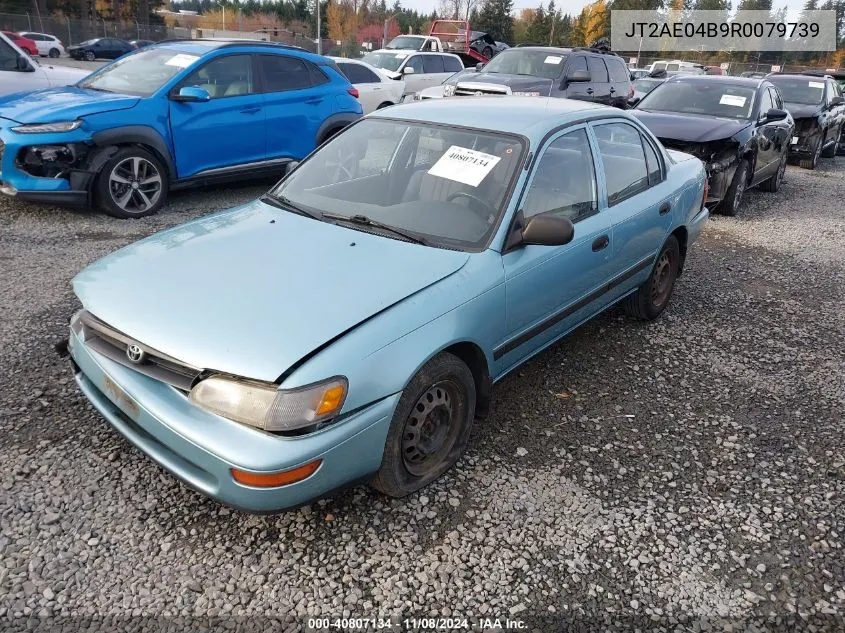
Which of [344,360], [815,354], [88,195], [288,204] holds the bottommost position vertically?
[815,354]

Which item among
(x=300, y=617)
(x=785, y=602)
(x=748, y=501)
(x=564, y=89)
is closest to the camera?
(x=300, y=617)

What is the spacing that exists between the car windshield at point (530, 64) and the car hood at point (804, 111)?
4.32 m

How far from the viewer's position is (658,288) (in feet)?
15.8

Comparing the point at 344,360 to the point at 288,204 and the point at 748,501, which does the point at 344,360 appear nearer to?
the point at 288,204

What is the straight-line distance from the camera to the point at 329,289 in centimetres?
259

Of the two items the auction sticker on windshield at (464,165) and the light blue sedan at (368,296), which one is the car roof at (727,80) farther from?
the auction sticker on windshield at (464,165)

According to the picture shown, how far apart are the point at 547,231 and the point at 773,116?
7.16 m

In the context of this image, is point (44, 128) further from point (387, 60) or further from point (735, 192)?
point (387, 60)

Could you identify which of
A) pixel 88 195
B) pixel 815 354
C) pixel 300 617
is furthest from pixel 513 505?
pixel 88 195

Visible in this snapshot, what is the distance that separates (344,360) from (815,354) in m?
3.77

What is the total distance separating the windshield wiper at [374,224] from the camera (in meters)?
3.00

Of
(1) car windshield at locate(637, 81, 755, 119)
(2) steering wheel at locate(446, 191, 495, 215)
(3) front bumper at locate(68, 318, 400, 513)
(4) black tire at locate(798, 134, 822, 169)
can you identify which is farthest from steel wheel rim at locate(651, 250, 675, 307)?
(4) black tire at locate(798, 134, 822, 169)

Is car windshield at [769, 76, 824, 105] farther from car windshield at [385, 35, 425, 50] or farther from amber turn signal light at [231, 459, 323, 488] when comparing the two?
amber turn signal light at [231, 459, 323, 488]

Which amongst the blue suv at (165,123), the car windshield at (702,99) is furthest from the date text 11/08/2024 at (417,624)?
the car windshield at (702,99)
